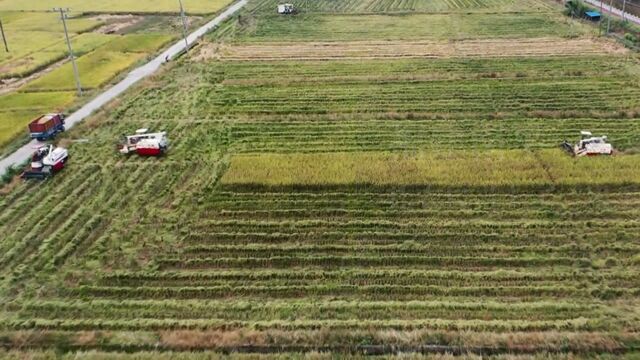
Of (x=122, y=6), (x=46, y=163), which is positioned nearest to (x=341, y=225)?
(x=46, y=163)

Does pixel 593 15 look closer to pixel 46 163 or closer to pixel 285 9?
pixel 285 9

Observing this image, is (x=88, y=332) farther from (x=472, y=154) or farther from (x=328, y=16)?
(x=328, y=16)

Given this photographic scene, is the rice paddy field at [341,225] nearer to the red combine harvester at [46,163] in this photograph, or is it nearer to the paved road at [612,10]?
the red combine harvester at [46,163]

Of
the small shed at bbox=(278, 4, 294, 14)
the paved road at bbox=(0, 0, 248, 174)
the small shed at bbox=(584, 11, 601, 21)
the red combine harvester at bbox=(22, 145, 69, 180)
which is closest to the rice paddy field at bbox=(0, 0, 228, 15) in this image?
the small shed at bbox=(278, 4, 294, 14)

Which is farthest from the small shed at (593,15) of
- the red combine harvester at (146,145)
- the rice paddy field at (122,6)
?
the red combine harvester at (146,145)

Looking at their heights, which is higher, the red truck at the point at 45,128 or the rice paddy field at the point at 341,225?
the red truck at the point at 45,128

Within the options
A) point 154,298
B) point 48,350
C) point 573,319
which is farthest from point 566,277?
point 48,350
